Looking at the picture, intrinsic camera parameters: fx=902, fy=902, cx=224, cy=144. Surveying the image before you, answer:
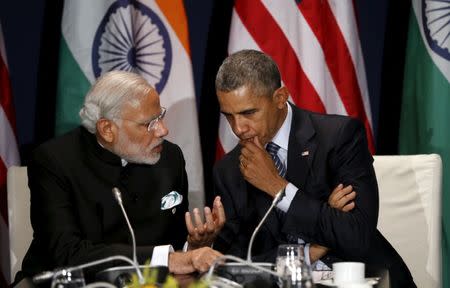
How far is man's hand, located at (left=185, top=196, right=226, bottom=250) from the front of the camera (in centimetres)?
338

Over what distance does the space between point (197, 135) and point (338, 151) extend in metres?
1.39

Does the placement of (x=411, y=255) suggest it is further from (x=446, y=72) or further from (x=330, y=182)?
(x=446, y=72)

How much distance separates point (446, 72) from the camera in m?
4.80

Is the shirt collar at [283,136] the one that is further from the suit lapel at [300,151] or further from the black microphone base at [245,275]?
the black microphone base at [245,275]

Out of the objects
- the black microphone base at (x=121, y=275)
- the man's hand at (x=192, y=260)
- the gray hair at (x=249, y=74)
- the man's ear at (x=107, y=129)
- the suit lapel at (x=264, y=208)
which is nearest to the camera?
the black microphone base at (x=121, y=275)

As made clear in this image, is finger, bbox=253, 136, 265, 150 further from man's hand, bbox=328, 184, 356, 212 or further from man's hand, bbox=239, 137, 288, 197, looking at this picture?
man's hand, bbox=328, 184, 356, 212

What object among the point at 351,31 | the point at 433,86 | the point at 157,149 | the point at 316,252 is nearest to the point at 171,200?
the point at 157,149

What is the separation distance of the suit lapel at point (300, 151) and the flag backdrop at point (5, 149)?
1787 mm

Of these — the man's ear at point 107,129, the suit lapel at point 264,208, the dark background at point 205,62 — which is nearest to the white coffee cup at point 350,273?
the suit lapel at point 264,208

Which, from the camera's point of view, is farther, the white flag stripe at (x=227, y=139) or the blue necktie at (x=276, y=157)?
the white flag stripe at (x=227, y=139)

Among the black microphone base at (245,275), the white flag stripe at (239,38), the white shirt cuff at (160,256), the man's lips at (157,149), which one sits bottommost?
the white shirt cuff at (160,256)

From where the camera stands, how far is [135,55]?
4.87 meters

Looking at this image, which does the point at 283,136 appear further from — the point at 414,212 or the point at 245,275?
the point at 245,275

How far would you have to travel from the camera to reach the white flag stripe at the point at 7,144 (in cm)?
486
